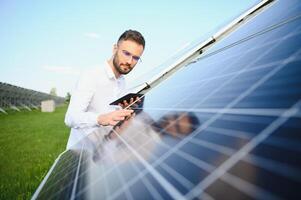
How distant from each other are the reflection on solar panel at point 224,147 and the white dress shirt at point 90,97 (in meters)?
1.64

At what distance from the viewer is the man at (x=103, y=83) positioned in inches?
182

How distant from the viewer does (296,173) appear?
32.4 inches

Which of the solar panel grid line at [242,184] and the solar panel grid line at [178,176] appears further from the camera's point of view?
the solar panel grid line at [178,176]

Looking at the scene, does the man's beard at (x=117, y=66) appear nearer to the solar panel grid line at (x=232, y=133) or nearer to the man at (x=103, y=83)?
the man at (x=103, y=83)

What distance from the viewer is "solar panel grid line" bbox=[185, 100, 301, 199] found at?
1.09 m

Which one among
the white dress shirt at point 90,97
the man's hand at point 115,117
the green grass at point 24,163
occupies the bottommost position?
the green grass at point 24,163

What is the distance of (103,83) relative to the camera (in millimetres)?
5070

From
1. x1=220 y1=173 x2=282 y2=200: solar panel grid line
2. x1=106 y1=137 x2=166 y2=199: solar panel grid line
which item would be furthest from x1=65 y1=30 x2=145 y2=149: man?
x1=220 y1=173 x2=282 y2=200: solar panel grid line

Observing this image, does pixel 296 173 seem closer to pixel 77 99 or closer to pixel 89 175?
pixel 89 175

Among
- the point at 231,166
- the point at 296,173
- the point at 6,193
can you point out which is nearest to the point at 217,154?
the point at 231,166

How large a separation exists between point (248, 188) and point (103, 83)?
433 centimetres

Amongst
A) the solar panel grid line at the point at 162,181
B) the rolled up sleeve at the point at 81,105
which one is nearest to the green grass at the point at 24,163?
the rolled up sleeve at the point at 81,105

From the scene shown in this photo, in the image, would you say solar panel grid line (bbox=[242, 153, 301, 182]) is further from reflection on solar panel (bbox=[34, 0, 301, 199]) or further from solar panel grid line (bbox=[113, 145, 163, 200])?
solar panel grid line (bbox=[113, 145, 163, 200])

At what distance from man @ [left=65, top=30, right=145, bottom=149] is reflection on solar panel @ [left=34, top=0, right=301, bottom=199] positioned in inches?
74.0
